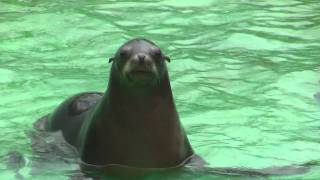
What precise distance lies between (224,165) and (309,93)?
2.09 meters

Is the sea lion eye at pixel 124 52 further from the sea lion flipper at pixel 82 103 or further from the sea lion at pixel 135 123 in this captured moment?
the sea lion flipper at pixel 82 103

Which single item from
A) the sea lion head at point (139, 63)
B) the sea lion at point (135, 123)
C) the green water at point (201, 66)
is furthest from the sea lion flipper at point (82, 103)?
the sea lion head at point (139, 63)

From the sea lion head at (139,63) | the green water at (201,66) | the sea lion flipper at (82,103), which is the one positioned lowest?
the green water at (201,66)

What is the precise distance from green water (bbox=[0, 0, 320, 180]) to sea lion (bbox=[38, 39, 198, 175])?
8.4 inches

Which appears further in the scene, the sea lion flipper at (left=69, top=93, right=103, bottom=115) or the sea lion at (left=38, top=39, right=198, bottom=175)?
the sea lion flipper at (left=69, top=93, right=103, bottom=115)

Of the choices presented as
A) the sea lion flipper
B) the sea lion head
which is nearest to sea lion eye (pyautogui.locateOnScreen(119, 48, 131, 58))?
the sea lion head

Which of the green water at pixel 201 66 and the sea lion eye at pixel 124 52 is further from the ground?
A: the sea lion eye at pixel 124 52

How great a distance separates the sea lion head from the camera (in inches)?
204

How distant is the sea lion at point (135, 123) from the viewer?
537 cm

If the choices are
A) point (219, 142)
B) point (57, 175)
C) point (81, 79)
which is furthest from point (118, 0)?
point (57, 175)

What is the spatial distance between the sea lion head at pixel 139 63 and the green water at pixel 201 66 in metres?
0.69

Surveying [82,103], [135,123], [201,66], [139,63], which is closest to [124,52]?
[139,63]

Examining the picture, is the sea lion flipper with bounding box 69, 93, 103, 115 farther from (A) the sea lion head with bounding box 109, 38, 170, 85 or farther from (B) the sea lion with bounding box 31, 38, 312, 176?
(A) the sea lion head with bounding box 109, 38, 170, 85

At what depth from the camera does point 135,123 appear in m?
5.43
